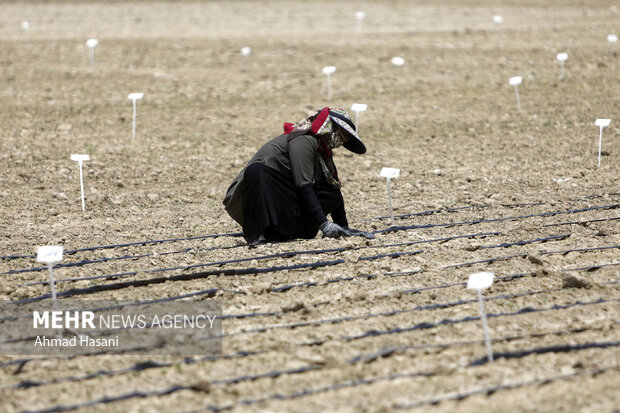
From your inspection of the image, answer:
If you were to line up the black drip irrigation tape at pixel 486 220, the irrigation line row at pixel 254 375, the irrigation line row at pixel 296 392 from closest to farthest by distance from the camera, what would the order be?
the irrigation line row at pixel 296 392 < the irrigation line row at pixel 254 375 < the black drip irrigation tape at pixel 486 220

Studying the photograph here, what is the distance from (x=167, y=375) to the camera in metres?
3.51

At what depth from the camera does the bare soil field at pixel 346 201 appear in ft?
11.5

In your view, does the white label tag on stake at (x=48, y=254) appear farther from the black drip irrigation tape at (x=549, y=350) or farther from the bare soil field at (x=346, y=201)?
the black drip irrigation tape at (x=549, y=350)

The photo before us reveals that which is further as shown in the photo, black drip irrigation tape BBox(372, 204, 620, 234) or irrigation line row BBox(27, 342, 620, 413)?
black drip irrigation tape BBox(372, 204, 620, 234)

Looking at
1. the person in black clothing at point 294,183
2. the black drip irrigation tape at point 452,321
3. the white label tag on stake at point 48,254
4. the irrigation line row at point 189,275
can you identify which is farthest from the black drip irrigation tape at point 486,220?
the white label tag on stake at point 48,254

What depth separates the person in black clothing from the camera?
16.8 feet

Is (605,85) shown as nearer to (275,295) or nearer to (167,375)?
(275,295)

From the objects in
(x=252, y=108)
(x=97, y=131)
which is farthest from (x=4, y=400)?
(x=252, y=108)

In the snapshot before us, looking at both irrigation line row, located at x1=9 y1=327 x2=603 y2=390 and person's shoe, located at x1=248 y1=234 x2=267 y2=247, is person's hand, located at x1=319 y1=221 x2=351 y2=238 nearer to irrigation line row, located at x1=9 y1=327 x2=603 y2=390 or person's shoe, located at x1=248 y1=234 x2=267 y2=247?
person's shoe, located at x1=248 y1=234 x2=267 y2=247

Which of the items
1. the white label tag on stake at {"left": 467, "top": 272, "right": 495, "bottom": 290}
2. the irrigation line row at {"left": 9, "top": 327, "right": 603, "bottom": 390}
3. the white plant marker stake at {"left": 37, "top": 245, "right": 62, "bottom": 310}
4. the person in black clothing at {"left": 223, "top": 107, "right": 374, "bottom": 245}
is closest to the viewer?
the irrigation line row at {"left": 9, "top": 327, "right": 603, "bottom": 390}

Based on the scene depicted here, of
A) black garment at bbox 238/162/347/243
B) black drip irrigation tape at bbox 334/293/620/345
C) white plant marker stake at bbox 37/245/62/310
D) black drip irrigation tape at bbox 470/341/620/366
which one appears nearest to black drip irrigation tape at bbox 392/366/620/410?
black drip irrigation tape at bbox 470/341/620/366

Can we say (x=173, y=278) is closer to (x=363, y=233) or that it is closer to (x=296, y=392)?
(x=363, y=233)

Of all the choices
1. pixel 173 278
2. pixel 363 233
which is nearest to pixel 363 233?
pixel 363 233

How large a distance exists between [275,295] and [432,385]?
4.70ft
